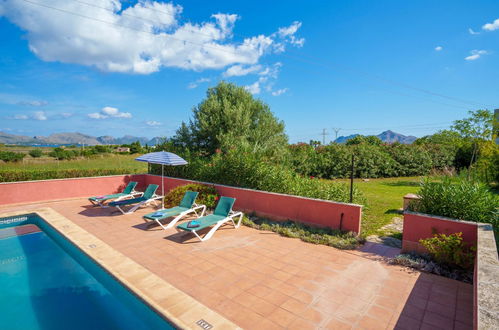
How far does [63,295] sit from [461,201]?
848 cm

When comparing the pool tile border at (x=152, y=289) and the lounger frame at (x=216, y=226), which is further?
the lounger frame at (x=216, y=226)

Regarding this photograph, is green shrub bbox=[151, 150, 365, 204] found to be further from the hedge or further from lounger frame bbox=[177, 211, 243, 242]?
the hedge

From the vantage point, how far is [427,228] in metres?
5.75

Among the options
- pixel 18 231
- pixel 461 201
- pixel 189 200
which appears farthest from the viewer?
pixel 189 200

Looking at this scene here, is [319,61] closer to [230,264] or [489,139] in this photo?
[489,139]

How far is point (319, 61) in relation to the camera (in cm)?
1831

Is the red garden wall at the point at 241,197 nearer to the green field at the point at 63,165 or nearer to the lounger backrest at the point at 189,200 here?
the lounger backrest at the point at 189,200

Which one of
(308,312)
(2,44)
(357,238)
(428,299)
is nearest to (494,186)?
(357,238)

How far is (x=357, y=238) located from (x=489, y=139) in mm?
16210

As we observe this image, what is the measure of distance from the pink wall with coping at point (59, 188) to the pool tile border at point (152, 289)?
5881 millimetres

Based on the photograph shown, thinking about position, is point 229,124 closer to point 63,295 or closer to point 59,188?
point 59,188

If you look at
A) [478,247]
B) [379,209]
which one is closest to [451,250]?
[478,247]

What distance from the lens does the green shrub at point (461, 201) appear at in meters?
5.59

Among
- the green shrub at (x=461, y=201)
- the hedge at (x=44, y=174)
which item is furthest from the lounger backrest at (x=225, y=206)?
the hedge at (x=44, y=174)
